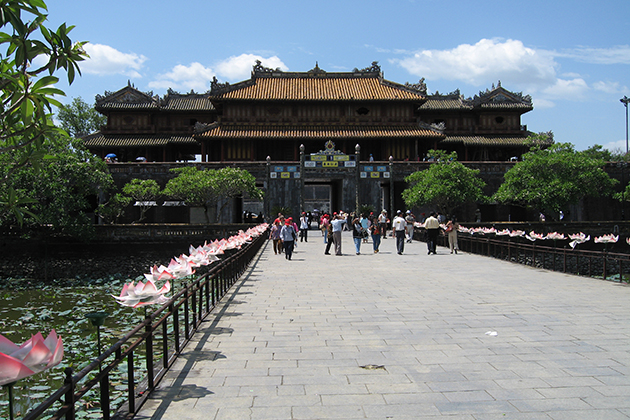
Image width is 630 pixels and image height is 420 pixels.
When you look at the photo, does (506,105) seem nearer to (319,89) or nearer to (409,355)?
(319,89)

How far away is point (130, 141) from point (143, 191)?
11.1 meters

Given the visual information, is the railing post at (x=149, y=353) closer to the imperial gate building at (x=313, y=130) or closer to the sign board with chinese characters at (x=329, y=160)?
the imperial gate building at (x=313, y=130)

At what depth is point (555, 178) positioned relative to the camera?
29.9 meters

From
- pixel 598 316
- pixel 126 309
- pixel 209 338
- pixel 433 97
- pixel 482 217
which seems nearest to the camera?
pixel 209 338

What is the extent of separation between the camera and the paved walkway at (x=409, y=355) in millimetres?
4578

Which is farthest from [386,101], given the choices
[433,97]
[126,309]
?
[126,309]

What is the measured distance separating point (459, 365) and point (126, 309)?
11.8 m

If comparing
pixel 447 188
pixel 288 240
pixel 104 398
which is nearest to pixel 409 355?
pixel 104 398

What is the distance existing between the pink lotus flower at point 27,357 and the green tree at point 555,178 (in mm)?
29971

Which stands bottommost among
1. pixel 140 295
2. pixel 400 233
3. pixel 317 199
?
→ pixel 140 295

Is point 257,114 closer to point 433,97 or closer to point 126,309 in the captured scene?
point 433,97

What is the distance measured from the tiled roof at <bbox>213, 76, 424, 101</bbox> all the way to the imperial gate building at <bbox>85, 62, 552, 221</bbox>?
0.28ft

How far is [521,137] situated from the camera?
4481 centimetres

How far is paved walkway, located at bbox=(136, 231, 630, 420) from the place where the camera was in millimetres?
→ 4578
